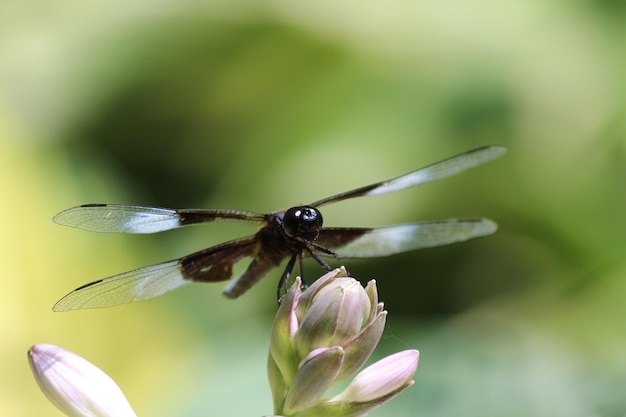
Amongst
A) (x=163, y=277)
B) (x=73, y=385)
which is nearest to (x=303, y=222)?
(x=163, y=277)

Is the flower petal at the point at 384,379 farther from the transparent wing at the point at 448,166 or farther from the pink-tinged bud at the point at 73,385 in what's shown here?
the transparent wing at the point at 448,166

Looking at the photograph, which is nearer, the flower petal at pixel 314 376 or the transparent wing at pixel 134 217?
the flower petal at pixel 314 376

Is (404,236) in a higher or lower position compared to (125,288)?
lower

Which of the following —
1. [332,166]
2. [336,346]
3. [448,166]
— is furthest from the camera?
[332,166]

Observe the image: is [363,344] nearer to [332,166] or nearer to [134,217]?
[134,217]

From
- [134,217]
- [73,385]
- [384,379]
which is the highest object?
[134,217]

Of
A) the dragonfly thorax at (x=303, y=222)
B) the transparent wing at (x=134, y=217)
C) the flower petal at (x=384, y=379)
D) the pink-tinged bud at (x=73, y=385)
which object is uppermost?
the transparent wing at (x=134, y=217)

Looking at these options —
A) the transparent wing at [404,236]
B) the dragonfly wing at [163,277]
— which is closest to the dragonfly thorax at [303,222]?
the dragonfly wing at [163,277]
